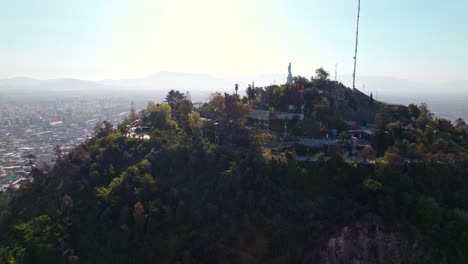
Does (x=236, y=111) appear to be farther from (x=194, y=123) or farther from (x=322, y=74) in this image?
(x=322, y=74)

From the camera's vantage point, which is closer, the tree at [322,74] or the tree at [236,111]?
the tree at [236,111]

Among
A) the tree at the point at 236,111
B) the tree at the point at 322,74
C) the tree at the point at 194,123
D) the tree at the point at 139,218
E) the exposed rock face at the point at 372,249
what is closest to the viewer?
the exposed rock face at the point at 372,249

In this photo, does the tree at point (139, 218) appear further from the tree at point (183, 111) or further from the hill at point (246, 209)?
the tree at point (183, 111)

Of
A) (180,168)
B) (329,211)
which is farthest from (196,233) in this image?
(329,211)

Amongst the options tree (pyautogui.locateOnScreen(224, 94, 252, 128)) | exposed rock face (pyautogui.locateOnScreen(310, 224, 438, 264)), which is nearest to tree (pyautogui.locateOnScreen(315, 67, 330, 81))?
tree (pyautogui.locateOnScreen(224, 94, 252, 128))

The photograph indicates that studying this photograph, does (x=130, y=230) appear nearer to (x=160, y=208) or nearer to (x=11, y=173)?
(x=160, y=208)

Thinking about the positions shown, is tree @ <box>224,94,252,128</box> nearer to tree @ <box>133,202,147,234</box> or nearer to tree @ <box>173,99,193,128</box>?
tree @ <box>173,99,193,128</box>

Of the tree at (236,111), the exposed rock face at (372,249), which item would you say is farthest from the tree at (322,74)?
the exposed rock face at (372,249)

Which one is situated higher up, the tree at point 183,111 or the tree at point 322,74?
the tree at point 322,74

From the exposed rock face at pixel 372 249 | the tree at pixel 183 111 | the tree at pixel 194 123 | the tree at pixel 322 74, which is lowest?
the exposed rock face at pixel 372 249

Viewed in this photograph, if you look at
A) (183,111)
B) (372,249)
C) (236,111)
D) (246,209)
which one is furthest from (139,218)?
(183,111)

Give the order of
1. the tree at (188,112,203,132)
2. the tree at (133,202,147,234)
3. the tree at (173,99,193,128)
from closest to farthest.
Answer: the tree at (133,202,147,234), the tree at (188,112,203,132), the tree at (173,99,193,128)
